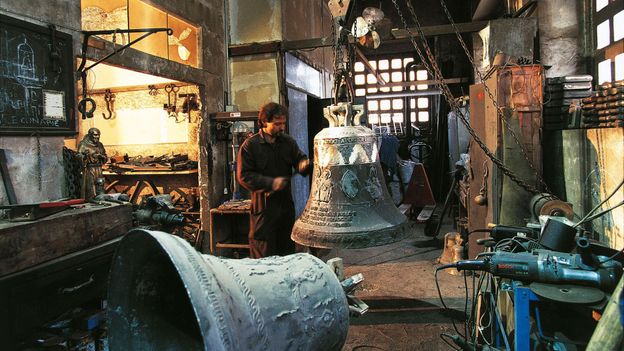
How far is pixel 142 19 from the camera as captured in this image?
205 inches

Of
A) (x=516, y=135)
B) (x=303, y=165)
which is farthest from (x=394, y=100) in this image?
(x=303, y=165)

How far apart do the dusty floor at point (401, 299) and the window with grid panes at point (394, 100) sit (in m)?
7.86

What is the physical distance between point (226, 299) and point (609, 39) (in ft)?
17.2

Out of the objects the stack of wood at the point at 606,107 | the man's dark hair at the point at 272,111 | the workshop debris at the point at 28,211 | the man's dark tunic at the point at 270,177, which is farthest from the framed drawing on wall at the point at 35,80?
the stack of wood at the point at 606,107

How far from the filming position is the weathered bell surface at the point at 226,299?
128cm

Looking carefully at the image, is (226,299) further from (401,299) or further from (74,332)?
(401,299)

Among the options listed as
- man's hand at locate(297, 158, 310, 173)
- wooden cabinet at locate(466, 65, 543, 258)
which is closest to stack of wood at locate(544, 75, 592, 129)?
wooden cabinet at locate(466, 65, 543, 258)

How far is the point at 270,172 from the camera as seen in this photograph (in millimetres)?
4215

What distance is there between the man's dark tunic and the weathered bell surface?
2461 millimetres

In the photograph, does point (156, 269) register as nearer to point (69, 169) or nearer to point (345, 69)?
point (345, 69)

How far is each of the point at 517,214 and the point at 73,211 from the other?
417 centimetres

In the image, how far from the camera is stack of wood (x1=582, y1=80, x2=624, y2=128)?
3.37 meters

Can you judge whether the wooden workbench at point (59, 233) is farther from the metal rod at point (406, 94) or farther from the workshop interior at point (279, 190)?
the metal rod at point (406, 94)

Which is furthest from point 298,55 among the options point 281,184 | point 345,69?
point 345,69
